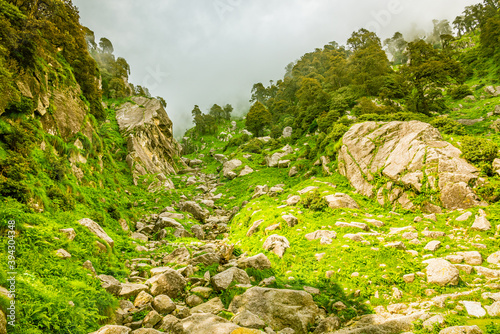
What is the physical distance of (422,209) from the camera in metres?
15.1

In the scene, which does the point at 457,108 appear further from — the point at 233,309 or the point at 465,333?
the point at 233,309

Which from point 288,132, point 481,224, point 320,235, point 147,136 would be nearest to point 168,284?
point 320,235

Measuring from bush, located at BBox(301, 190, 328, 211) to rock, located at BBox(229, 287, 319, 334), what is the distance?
9.75 m

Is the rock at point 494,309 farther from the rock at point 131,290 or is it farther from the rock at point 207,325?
the rock at point 131,290

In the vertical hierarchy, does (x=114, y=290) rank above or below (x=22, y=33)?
below

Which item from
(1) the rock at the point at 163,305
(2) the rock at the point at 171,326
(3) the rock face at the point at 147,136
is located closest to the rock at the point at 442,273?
(2) the rock at the point at 171,326

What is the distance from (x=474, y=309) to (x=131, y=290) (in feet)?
39.2

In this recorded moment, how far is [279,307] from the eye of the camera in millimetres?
8305

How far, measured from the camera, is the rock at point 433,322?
612 centimetres

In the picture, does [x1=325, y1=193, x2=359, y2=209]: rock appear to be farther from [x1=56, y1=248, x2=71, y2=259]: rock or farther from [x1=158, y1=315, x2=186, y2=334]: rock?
[x1=56, y1=248, x2=71, y2=259]: rock

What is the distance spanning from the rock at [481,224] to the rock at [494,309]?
260 inches

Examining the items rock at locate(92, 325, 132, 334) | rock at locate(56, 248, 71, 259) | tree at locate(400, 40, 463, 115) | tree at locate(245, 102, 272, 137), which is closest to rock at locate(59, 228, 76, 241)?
rock at locate(56, 248, 71, 259)

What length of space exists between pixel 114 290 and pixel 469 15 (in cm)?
12945

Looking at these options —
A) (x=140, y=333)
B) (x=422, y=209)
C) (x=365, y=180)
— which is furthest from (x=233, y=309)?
(x=365, y=180)
